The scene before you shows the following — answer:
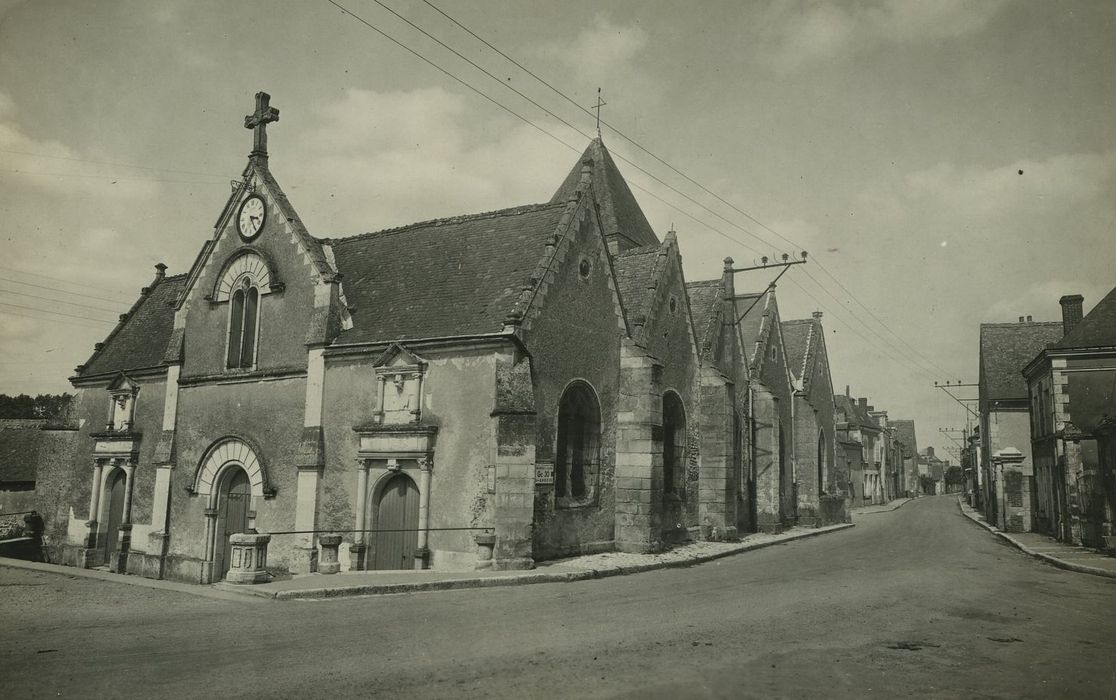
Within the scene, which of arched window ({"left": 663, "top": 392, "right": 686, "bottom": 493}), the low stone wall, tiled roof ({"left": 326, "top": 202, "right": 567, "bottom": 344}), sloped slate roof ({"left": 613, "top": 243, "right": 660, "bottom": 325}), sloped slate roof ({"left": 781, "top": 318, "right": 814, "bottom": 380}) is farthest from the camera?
sloped slate roof ({"left": 781, "top": 318, "right": 814, "bottom": 380})

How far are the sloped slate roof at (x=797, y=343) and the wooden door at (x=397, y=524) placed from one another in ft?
76.7

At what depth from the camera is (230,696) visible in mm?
6984

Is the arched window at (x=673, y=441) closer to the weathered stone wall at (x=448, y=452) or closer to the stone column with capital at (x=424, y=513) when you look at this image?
the weathered stone wall at (x=448, y=452)

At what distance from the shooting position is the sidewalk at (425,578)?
42.2 ft

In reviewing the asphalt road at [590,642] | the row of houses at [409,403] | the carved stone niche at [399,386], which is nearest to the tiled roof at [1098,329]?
the row of houses at [409,403]

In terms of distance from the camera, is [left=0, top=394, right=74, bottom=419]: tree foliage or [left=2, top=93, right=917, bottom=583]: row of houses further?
[left=0, top=394, right=74, bottom=419]: tree foliage

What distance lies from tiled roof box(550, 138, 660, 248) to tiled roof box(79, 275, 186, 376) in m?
14.4

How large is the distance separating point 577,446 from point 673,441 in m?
5.45

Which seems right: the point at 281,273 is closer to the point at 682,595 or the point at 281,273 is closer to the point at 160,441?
the point at 160,441

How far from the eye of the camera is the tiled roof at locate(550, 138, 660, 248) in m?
27.6

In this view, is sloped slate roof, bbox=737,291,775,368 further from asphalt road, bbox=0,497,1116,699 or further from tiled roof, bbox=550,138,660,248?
asphalt road, bbox=0,497,1116,699

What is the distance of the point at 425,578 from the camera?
1406 cm

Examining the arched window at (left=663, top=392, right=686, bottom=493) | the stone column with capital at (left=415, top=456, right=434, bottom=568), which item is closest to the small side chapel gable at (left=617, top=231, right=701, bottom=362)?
the arched window at (left=663, top=392, right=686, bottom=493)

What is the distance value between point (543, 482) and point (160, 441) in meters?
12.3
